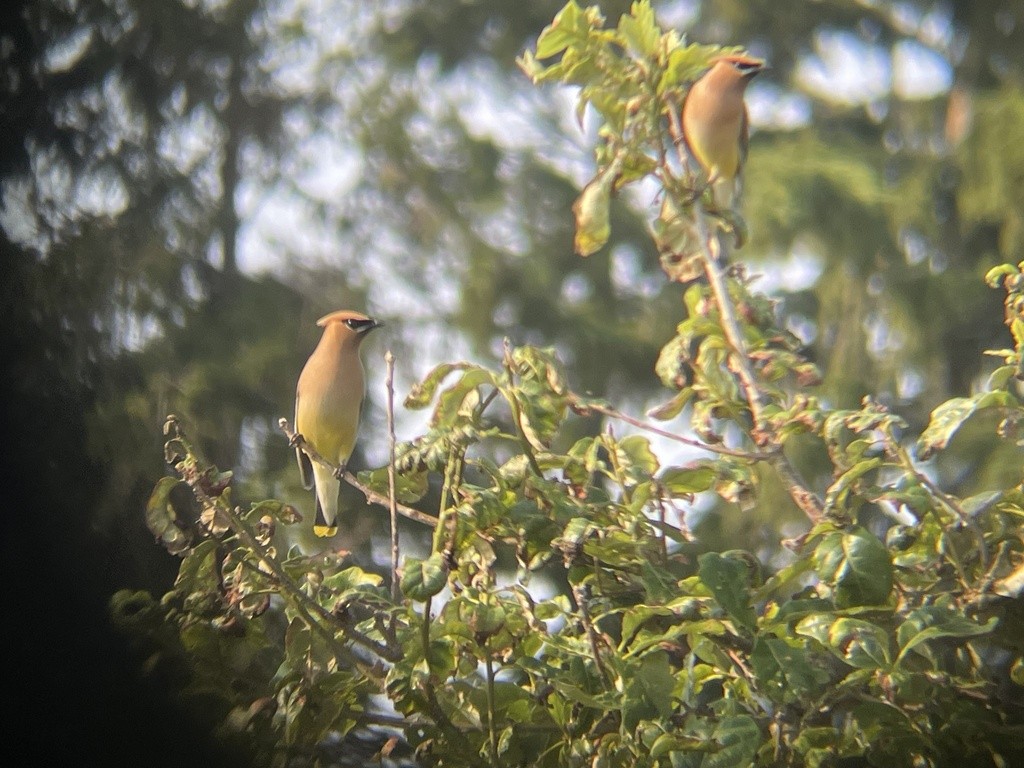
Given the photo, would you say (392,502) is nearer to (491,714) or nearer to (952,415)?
(491,714)

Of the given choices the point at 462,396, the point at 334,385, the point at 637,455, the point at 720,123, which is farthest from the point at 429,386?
the point at 334,385

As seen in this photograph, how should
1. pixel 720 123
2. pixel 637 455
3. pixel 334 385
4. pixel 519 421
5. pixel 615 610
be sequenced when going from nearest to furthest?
1. pixel 615 610
2. pixel 519 421
3. pixel 637 455
4. pixel 720 123
5. pixel 334 385

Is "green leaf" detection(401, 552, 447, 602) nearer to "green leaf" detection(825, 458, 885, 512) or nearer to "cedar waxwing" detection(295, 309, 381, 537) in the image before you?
"green leaf" detection(825, 458, 885, 512)

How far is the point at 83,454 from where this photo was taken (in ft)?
4.78

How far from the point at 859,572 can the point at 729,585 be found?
0.38 ft

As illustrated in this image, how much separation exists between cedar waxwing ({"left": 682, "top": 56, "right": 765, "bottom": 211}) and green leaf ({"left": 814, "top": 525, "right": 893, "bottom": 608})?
0.85m

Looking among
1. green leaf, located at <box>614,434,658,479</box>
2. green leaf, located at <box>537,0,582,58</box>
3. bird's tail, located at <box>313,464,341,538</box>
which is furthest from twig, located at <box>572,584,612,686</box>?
bird's tail, located at <box>313,464,341,538</box>

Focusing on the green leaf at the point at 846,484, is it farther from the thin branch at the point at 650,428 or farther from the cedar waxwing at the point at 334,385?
the cedar waxwing at the point at 334,385

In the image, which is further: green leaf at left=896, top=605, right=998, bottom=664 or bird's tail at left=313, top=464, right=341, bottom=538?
bird's tail at left=313, top=464, right=341, bottom=538

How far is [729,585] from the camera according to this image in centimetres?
109

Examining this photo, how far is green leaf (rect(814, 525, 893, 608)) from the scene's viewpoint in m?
1.09

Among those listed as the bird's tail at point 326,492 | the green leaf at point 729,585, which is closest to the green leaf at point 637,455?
the green leaf at point 729,585

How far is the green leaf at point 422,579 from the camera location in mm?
1046

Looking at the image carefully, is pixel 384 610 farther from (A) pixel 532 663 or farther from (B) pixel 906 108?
(B) pixel 906 108
